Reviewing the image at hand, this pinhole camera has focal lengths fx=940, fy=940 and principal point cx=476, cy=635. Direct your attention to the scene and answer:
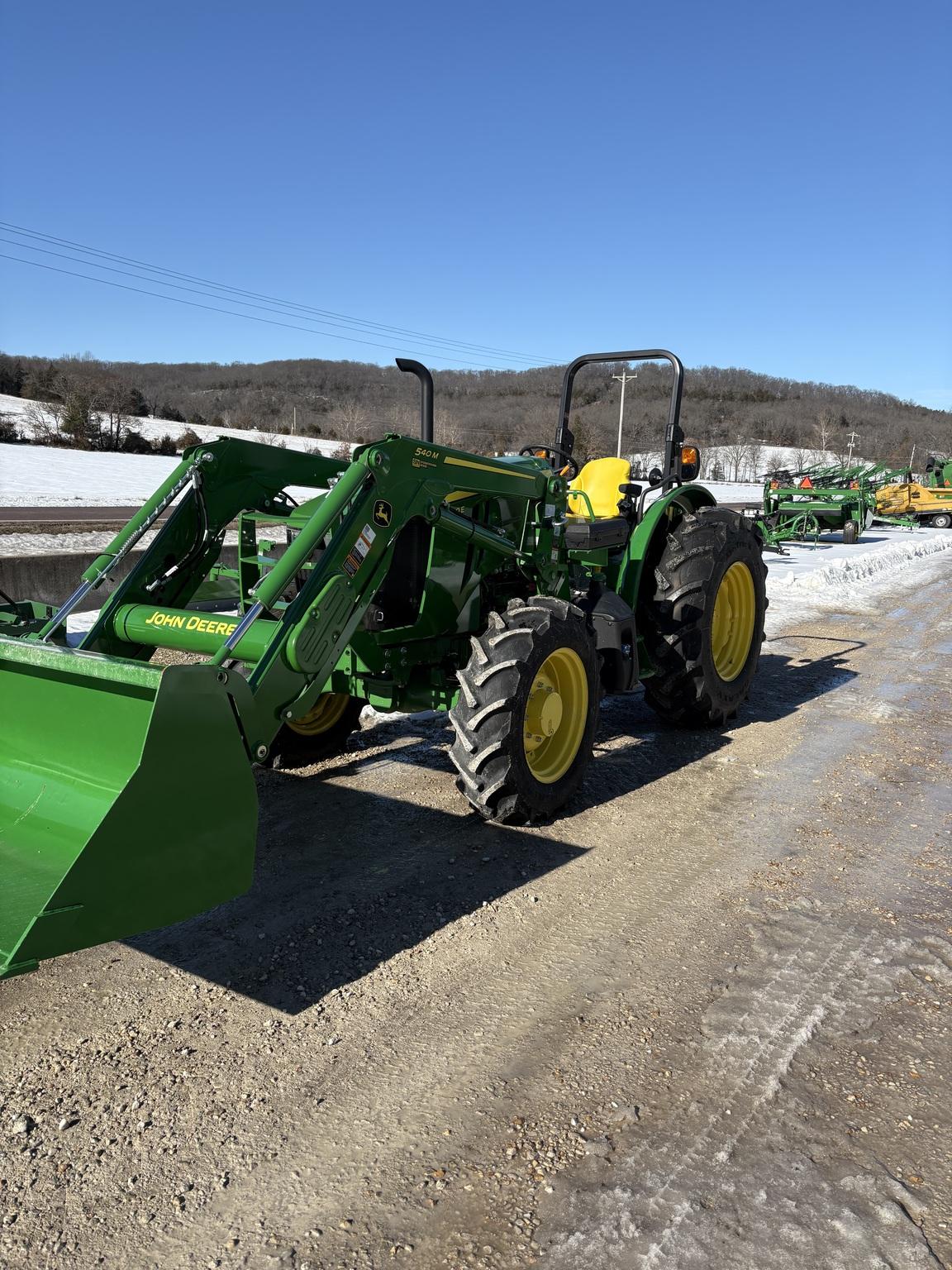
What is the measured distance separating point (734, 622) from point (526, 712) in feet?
9.58

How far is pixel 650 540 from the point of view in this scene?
636 centimetres

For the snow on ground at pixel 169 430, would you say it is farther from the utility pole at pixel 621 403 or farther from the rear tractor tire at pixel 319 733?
the rear tractor tire at pixel 319 733

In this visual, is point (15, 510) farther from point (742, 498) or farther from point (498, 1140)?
point (742, 498)

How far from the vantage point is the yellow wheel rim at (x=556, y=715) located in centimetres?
477

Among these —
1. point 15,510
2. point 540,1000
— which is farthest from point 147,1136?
point 15,510

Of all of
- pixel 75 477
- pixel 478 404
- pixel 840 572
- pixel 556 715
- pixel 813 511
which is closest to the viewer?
pixel 556 715

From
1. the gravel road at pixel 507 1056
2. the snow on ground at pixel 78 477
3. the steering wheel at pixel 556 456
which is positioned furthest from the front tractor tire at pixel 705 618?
the snow on ground at pixel 78 477

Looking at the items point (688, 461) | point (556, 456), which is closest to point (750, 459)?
point (688, 461)

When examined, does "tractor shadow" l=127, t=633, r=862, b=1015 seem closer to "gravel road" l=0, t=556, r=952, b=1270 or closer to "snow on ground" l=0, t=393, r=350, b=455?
"gravel road" l=0, t=556, r=952, b=1270

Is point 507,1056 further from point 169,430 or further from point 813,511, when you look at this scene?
point 169,430


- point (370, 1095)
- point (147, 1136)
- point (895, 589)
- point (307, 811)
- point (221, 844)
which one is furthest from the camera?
point (895, 589)

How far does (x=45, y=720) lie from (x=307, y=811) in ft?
5.17

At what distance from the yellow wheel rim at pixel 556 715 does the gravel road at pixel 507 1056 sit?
321 mm

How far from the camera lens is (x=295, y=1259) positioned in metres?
2.15
